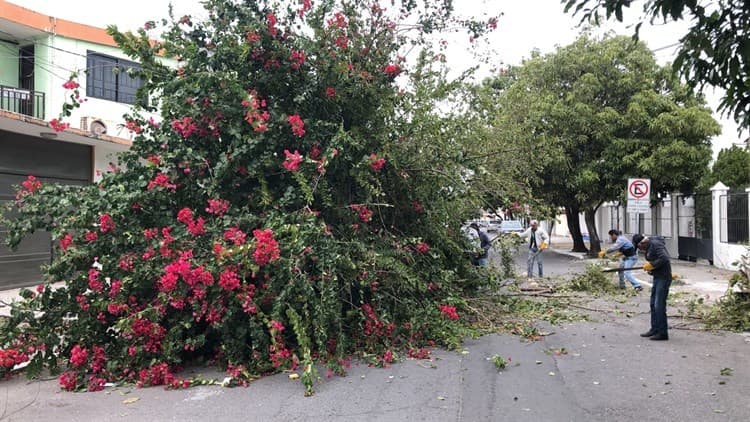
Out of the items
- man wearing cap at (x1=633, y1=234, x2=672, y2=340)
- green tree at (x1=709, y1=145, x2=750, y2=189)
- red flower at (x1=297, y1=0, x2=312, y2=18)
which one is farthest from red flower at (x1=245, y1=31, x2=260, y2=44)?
green tree at (x1=709, y1=145, x2=750, y2=189)

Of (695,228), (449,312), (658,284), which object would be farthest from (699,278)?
(449,312)

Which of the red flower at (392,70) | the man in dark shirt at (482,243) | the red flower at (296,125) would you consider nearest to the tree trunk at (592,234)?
the man in dark shirt at (482,243)

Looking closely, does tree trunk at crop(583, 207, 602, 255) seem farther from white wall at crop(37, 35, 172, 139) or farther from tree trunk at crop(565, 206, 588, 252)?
white wall at crop(37, 35, 172, 139)

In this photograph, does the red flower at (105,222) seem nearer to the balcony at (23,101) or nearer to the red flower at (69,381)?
the red flower at (69,381)

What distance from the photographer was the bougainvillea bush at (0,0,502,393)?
246 inches

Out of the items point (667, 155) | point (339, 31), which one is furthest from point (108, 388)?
point (667, 155)

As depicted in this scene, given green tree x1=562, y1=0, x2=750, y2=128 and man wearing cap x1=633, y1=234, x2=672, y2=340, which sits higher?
green tree x1=562, y1=0, x2=750, y2=128

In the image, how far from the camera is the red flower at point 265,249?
6043 millimetres

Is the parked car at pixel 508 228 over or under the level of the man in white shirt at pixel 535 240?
over

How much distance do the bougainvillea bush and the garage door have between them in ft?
25.2

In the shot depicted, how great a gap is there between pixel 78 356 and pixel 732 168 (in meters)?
27.6

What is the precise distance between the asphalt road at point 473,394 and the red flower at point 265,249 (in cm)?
134

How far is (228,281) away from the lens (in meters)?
5.98

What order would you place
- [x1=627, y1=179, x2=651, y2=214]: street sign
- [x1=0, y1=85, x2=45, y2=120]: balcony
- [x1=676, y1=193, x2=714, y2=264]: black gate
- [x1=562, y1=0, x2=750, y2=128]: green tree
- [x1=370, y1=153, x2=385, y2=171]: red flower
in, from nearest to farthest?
[x1=562, y1=0, x2=750, y2=128]: green tree < [x1=370, y1=153, x2=385, y2=171]: red flower < [x1=0, y1=85, x2=45, y2=120]: balcony < [x1=627, y1=179, x2=651, y2=214]: street sign < [x1=676, y1=193, x2=714, y2=264]: black gate
